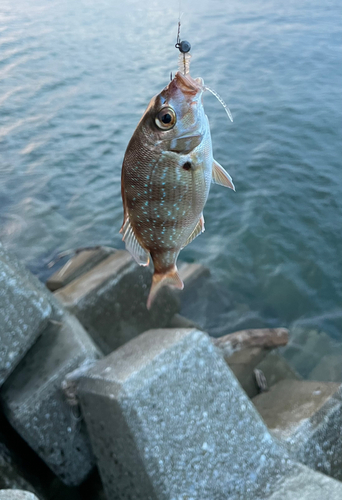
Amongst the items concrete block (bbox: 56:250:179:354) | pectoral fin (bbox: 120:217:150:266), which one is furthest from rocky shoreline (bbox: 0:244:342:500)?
pectoral fin (bbox: 120:217:150:266)

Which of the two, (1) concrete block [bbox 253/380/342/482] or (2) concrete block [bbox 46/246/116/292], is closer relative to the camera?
(1) concrete block [bbox 253/380/342/482]

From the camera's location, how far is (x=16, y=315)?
2.57 metres

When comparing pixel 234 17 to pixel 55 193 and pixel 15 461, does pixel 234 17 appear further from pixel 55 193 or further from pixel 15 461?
pixel 15 461

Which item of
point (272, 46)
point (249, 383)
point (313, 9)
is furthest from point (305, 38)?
point (249, 383)

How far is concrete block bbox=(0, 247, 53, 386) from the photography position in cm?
251

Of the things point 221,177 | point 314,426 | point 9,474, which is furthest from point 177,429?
point 221,177

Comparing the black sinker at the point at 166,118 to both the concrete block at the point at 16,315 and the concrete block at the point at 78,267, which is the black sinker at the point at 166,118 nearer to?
the concrete block at the point at 16,315

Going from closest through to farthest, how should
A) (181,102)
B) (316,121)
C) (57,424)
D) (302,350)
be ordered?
(181,102)
(57,424)
(302,350)
(316,121)

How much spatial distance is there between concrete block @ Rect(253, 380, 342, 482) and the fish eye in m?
1.96

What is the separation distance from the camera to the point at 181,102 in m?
1.50

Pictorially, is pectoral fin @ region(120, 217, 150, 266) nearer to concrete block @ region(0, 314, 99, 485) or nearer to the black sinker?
the black sinker

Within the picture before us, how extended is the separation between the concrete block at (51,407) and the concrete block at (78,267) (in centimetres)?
186

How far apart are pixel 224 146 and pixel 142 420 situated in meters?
6.72

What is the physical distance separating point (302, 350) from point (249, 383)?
1477mm
